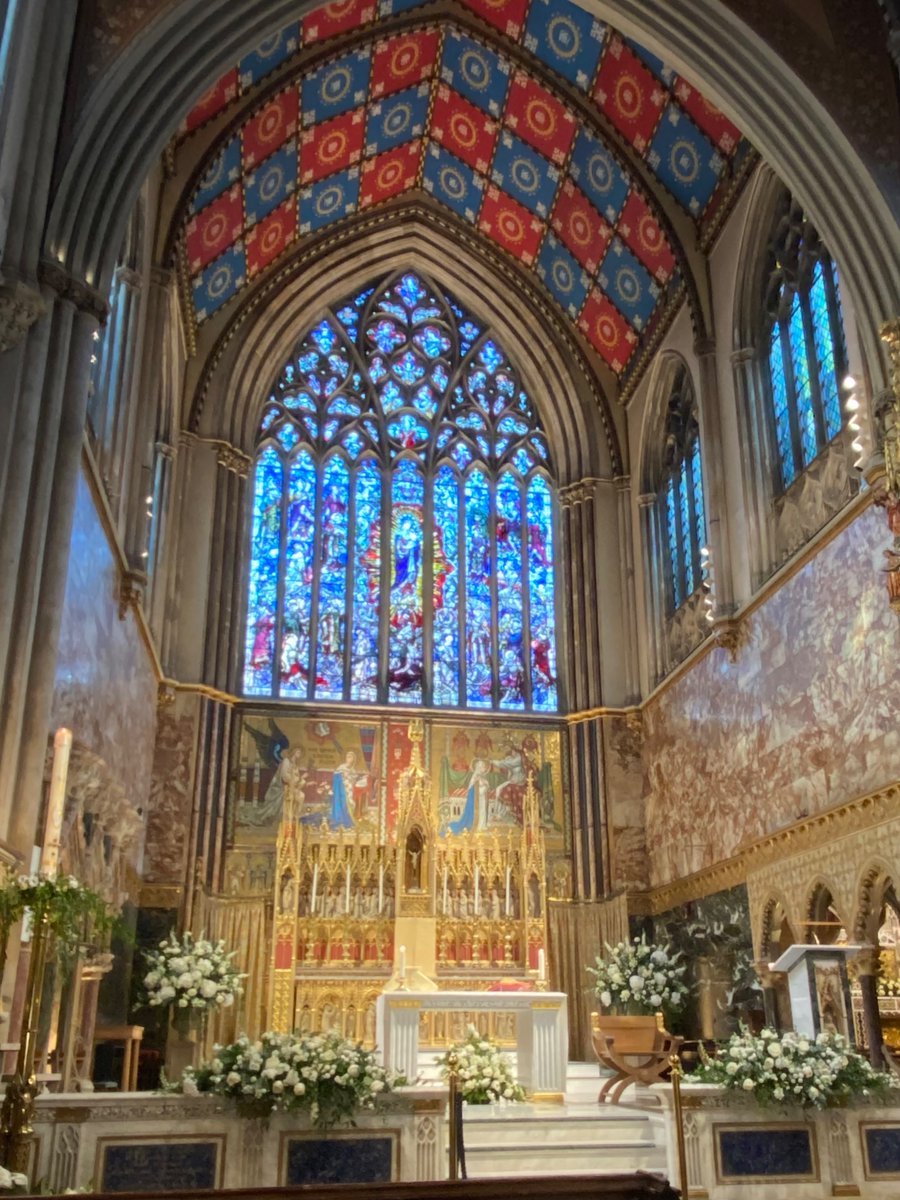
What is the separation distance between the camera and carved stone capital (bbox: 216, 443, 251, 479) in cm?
2072

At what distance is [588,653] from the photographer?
21188 mm

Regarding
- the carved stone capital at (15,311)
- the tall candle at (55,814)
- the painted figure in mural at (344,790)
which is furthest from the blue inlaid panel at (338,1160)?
the painted figure in mural at (344,790)

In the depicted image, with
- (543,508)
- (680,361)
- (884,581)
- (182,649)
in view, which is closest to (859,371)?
(884,581)

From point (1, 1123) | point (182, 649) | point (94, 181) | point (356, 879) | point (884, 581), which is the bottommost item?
point (1, 1123)

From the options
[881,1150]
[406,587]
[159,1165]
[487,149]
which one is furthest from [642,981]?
[487,149]

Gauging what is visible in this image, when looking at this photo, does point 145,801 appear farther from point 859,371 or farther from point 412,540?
point 859,371

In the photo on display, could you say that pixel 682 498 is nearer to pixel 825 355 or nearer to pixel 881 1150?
pixel 825 355

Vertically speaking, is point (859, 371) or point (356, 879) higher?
point (859, 371)

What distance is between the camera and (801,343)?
1620cm

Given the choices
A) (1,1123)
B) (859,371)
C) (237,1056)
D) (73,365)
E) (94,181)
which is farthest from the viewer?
(859,371)

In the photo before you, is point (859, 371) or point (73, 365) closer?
point (73, 365)

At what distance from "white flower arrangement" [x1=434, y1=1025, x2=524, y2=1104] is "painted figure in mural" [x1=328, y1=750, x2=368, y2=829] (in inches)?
318

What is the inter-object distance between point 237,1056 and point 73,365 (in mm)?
6728

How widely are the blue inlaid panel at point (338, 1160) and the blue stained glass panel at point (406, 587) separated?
12783mm
